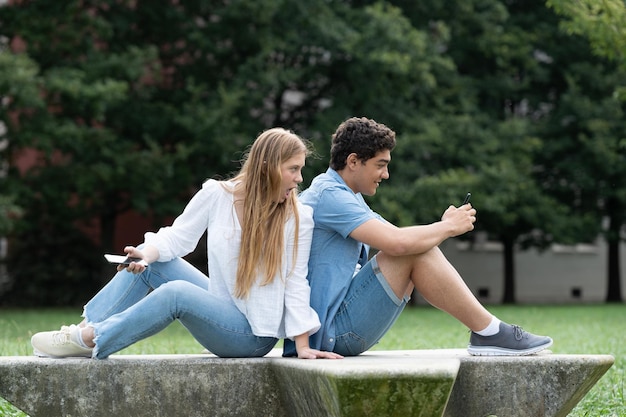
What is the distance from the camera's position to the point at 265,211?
198 inches

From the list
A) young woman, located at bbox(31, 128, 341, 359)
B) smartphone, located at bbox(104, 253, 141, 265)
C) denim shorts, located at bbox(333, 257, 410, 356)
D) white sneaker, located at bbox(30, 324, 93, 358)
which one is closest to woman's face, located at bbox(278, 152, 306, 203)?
young woman, located at bbox(31, 128, 341, 359)

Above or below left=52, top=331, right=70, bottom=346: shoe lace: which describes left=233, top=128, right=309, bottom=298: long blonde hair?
above

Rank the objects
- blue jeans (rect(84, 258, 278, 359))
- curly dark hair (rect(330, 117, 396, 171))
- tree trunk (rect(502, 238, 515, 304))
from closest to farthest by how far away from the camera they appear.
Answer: blue jeans (rect(84, 258, 278, 359)) < curly dark hair (rect(330, 117, 396, 171)) < tree trunk (rect(502, 238, 515, 304))

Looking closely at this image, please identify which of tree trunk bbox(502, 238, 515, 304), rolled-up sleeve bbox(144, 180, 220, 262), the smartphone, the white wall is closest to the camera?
the smartphone

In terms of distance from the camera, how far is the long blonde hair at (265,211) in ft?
16.4

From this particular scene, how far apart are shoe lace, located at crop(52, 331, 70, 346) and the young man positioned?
38.6 inches

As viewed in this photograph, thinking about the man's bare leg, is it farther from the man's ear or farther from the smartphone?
the smartphone

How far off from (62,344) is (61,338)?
27mm

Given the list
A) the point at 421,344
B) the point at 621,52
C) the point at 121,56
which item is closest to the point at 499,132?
the point at 121,56

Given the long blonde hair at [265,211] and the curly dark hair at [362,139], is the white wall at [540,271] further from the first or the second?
the long blonde hair at [265,211]

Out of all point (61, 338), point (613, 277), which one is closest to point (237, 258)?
point (61, 338)

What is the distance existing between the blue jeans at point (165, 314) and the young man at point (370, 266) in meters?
0.27

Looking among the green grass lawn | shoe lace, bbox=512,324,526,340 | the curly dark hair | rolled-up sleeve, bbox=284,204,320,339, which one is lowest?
the green grass lawn

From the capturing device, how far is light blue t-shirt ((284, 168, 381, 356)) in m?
5.13
